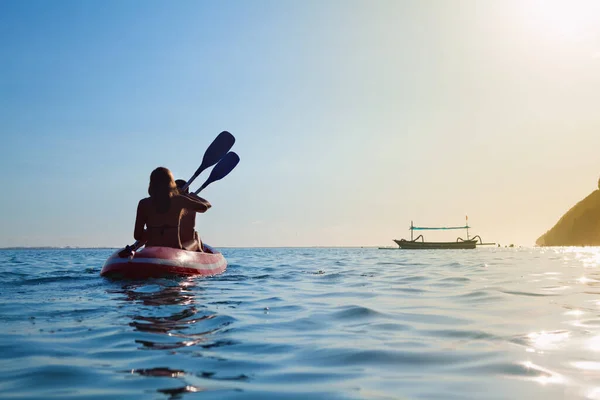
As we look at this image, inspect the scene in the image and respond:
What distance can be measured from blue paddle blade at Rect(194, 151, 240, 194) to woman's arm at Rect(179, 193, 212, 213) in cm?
306

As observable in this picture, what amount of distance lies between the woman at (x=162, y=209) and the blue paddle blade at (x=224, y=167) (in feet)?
10.5

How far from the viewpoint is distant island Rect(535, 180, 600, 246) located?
386 ft

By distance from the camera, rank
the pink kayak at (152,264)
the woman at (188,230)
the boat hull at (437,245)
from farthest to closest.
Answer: the boat hull at (437,245), the woman at (188,230), the pink kayak at (152,264)

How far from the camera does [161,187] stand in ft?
29.4

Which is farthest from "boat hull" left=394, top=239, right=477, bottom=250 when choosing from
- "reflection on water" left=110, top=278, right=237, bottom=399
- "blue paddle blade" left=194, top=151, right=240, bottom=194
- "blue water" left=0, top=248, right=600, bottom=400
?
"reflection on water" left=110, top=278, right=237, bottom=399

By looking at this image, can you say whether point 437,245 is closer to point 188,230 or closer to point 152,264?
point 188,230

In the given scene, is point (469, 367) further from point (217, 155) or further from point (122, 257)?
point (217, 155)

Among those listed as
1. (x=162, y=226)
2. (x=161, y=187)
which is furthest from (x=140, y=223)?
(x=161, y=187)

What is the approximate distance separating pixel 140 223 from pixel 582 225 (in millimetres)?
136712

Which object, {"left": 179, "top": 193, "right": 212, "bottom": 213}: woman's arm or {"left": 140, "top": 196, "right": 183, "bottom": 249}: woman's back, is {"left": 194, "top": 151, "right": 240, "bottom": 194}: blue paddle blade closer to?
{"left": 179, "top": 193, "right": 212, "bottom": 213}: woman's arm

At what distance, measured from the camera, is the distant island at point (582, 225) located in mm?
117750

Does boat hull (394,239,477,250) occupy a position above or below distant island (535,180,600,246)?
below

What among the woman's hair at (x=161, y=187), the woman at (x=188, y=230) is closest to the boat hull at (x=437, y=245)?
the woman at (x=188, y=230)

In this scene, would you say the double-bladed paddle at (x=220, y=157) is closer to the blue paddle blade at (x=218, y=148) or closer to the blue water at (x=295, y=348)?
the blue paddle blade at (x=218, y=148)
